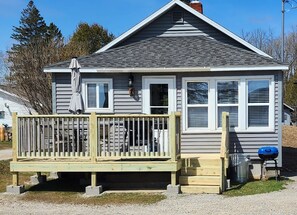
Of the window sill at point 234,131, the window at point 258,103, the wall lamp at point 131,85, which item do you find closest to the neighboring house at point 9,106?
the wall lamp at point 131,85

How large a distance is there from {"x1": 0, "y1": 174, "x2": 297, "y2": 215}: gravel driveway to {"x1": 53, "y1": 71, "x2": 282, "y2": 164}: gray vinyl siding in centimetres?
299

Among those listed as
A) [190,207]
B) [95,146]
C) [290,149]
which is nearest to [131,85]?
[95,146]

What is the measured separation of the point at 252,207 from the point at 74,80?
5.74 m

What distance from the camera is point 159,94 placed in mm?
12734

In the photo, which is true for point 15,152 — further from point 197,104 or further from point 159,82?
point 197,104

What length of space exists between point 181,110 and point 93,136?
3.48m

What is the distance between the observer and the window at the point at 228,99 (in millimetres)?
12406

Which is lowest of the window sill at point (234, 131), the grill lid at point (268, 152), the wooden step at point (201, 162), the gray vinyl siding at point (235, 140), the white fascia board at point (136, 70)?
the wooden step at point (201, 162)

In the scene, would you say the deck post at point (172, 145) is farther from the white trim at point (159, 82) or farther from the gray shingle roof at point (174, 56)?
the gray shingle roof at point (174, 56)

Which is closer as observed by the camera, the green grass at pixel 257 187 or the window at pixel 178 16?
the green grass at pixel 257 187

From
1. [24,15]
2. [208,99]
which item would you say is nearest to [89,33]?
[24,15]

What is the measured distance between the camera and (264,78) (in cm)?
1220

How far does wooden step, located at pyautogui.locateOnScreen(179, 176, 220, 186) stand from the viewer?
396 inches

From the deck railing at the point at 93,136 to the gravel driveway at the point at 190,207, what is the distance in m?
1.30
